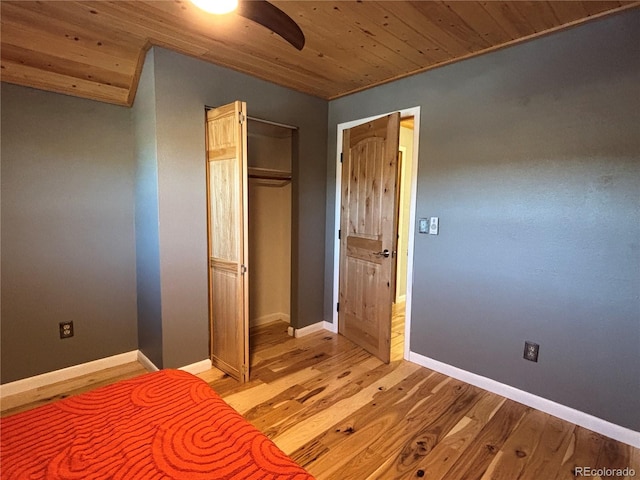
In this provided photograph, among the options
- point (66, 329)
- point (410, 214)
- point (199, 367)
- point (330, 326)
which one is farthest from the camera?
point (330, 326)

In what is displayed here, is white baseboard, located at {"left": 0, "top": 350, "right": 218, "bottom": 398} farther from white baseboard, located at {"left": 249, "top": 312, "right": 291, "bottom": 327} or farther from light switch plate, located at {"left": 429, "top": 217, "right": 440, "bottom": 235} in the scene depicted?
light switch plate, located at {"left": 429, "top": 217, "right": 440, "bottom": 235}

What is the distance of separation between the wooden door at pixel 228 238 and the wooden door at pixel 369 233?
3.89 ft

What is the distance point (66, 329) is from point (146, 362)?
2.11 feet

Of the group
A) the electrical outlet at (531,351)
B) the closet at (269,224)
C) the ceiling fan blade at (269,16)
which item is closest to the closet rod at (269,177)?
the closet at (269,224)

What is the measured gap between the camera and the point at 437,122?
2.70 meters

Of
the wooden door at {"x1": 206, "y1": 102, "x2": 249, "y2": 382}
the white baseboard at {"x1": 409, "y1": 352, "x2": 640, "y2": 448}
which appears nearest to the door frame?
the white baseboard at {"x1": 409, "y1": 352, "x2": 640, "y2": 448}

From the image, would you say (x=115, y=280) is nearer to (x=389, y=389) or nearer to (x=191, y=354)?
(x=191, y=354)

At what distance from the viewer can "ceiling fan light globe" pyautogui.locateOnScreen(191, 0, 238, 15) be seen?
121cm

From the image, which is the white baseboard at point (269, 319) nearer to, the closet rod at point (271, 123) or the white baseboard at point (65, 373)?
the white baseboard at point (65, 373)

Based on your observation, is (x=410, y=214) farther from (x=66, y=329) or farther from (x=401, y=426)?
(x=66, y=329)

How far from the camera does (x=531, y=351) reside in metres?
2.30

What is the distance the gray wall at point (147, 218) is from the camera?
243 centimetres

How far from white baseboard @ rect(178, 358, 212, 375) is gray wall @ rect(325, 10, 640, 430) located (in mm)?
1834

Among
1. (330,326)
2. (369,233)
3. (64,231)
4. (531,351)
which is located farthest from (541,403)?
(64,231)
